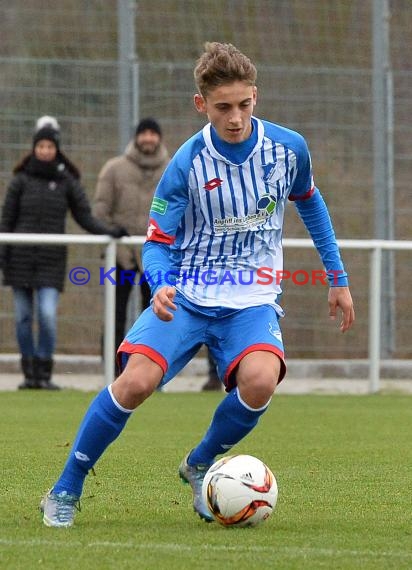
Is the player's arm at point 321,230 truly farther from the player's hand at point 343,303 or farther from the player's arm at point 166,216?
the player's arm at point 166,216

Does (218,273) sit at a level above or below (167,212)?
below

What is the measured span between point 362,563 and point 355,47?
33.3 ft

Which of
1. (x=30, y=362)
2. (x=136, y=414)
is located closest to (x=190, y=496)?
(x=136, y=414)

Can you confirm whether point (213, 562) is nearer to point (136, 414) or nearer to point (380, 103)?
point (136, 414)

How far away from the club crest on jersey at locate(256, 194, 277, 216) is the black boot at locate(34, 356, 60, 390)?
6203 millimetres

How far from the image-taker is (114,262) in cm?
1145

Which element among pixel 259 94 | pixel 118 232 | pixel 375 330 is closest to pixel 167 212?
pixel 118 232

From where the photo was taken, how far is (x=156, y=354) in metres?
5.22

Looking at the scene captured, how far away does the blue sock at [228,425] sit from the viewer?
5391 millimetres

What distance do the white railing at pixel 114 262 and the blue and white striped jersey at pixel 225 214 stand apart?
5.66 meters

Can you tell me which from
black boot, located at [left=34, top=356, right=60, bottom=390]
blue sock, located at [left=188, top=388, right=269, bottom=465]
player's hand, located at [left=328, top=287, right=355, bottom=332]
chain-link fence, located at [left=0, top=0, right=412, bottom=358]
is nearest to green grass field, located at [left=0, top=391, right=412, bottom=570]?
blue sock, located at [left=188, top=388, right=269, bottom=465]

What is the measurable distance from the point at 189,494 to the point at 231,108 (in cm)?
179

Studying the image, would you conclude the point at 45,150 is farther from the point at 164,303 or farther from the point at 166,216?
the point at 164,303

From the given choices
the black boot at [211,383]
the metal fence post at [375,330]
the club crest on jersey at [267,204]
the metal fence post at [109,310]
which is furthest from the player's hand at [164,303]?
the metal fence post at [375,330]
